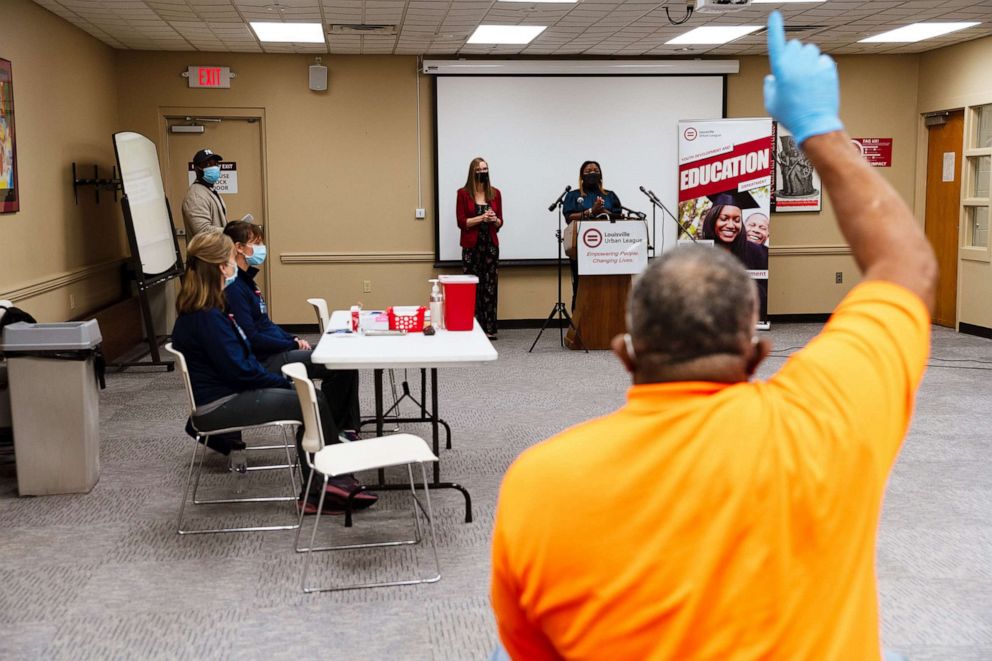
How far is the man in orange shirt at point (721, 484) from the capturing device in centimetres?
95

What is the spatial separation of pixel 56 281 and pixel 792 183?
261 inches

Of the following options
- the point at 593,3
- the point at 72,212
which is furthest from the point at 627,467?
the point at 72,212

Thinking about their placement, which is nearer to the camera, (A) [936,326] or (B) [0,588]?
(B) [0,588]

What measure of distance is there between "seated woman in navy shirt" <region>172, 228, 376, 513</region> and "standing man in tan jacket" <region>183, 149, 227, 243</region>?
3.43m

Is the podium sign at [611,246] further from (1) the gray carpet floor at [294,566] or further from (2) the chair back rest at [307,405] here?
(2) the chair back rest at [307,405]

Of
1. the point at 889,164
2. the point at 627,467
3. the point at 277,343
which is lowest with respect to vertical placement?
the point at 277,343

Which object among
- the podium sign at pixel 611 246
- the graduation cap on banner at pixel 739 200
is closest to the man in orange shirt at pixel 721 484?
the podium sign at pixel 611 246

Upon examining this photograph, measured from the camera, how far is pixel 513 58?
9.02 m

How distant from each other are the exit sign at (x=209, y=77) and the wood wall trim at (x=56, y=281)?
1781 millimetres

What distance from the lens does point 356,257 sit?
30.1ft

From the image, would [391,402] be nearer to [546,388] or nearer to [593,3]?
[546,388]

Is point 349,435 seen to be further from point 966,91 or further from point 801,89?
point 966,91

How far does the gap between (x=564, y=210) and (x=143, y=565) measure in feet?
17.9

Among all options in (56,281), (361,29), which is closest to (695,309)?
(56,281)
